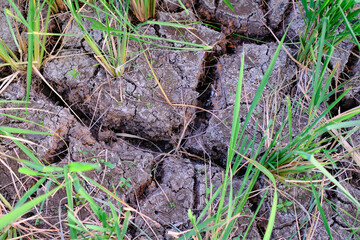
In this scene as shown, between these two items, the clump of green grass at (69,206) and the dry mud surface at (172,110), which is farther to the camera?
the dry mud surface at (172,110)

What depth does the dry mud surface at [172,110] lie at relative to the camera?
1.37 metres

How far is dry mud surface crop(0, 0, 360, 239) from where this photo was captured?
137 cm

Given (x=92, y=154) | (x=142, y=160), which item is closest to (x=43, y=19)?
(x=92, y=154)

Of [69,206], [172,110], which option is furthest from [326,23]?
[69,206]

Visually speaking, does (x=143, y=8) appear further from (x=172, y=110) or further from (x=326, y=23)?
(x=326, y=23)

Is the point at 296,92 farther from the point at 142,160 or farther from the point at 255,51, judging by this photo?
the point at 142,160

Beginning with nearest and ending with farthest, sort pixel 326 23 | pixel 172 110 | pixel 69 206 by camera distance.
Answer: pixel 69 206, pixel 326 23, pixel 172 110

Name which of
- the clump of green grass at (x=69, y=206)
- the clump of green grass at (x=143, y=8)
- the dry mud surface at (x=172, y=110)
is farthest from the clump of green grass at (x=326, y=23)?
the clump of green grass at (x=69, y=206)

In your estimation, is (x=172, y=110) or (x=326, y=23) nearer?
(x=326, y=23)

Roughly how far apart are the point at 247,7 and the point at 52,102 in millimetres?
1104

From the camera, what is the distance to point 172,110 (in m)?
1.50

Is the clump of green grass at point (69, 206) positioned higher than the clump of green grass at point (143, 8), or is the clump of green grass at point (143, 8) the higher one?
the clump of green grass at point (143, 8)

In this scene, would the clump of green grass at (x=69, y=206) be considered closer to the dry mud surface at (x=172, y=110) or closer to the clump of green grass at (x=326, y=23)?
the dry mud surface at (x=172, y=110)

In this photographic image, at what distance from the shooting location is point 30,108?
4.50 feet
